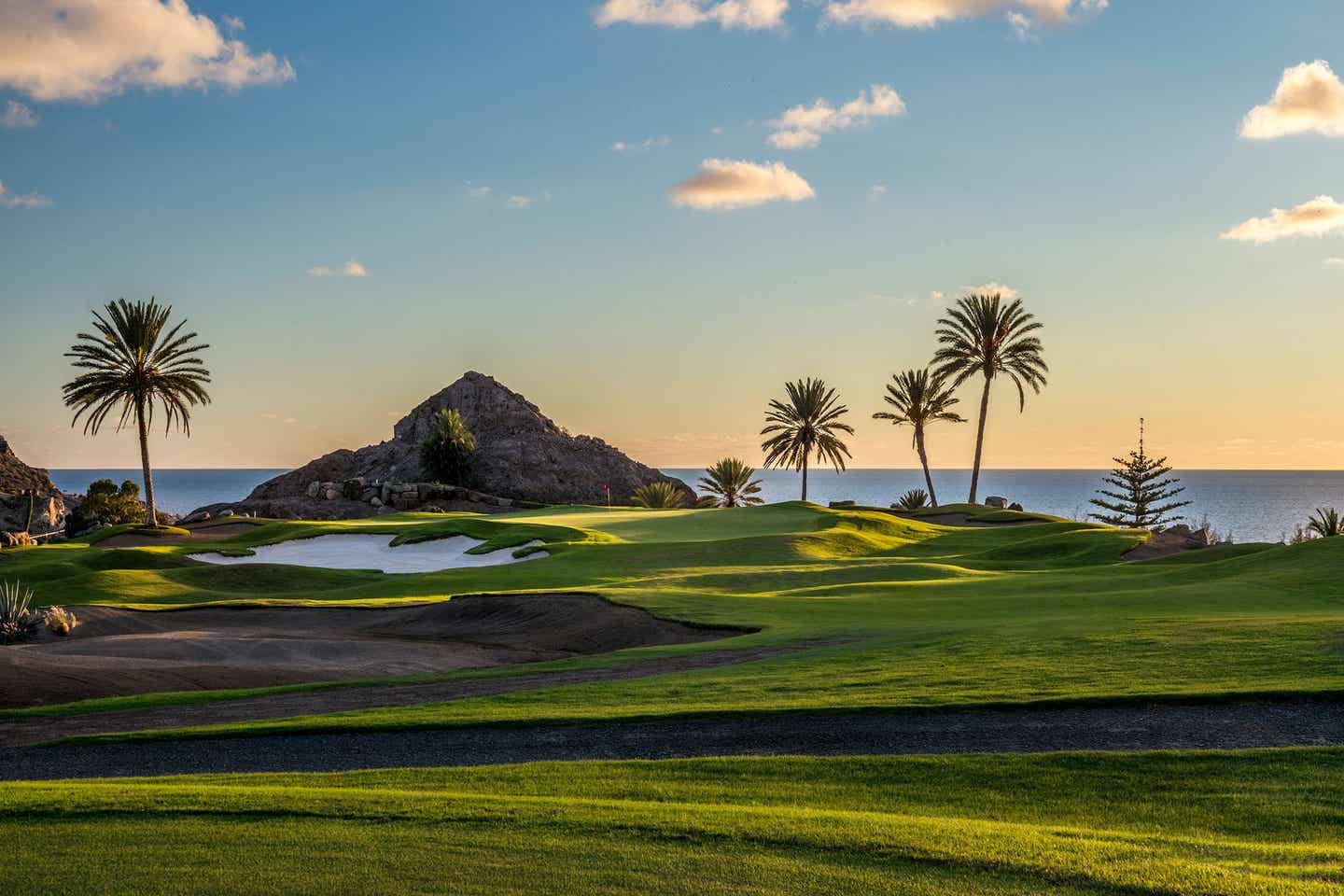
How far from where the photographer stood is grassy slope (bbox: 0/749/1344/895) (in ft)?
21.9

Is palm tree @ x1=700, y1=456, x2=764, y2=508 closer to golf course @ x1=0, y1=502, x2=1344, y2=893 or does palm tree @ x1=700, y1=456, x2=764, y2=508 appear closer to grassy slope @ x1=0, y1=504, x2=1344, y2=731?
grassy slope @ x1=0, y1=504, x2=1344, y2=731

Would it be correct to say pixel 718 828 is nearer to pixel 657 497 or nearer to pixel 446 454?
pixel 657 497

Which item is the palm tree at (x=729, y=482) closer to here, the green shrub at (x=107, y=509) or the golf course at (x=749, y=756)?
the green shrub at (x=107, y=509)

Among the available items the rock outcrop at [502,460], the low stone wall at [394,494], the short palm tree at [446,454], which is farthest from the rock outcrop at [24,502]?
the short palm tree at [446,454]

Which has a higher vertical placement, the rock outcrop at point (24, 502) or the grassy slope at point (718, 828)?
the rock outcrop at point (24, 502)

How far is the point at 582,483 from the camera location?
303 feet

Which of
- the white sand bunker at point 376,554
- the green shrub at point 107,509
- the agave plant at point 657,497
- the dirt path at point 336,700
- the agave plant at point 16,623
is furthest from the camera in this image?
the agave plant at point 657,497

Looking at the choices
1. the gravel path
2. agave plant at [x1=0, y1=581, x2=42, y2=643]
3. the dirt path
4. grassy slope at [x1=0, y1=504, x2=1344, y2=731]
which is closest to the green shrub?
grassy slope at [x1=0, y1=504, x2=1344, y2=731]

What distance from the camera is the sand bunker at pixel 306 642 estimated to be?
55.0ft

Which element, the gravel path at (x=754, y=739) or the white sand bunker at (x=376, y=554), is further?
the white sand bunker at (x=376, y=554)

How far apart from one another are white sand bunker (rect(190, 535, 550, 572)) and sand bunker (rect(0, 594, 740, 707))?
47.5 feet

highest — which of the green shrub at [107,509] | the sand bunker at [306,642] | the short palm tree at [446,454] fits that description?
the short palm tree at [446,454]

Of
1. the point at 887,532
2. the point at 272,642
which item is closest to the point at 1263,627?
the point at 272,642

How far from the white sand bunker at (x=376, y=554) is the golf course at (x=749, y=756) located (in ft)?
56.1
